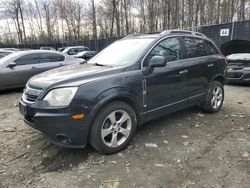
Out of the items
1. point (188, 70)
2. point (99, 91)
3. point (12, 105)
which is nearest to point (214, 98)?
point (188, 70)

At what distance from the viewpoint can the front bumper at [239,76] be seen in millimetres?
7801

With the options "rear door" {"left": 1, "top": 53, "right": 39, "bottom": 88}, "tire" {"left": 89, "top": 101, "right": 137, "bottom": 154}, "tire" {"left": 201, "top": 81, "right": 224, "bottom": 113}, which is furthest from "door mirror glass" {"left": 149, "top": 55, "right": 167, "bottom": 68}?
"rear door" {"left": 1, "top": 53, "right": 39, "bottom": 88}

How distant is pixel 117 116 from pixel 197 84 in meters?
1.97

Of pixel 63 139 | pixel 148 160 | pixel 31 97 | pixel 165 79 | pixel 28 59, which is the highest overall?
pixel 28 59

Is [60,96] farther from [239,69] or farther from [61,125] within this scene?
[239,69]

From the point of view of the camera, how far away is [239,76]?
313 inches

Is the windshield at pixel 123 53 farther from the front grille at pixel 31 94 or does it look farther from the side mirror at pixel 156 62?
the front grille at pixel 31 94

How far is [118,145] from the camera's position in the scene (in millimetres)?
3293

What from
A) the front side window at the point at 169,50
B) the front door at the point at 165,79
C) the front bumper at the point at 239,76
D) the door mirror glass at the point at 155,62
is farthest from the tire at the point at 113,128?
the front bumper at the point at 239,76

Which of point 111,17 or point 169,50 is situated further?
point 111,17

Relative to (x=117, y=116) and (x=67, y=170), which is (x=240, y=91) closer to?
(x=117, y=116)

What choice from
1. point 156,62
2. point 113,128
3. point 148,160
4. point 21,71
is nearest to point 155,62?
point 156,62

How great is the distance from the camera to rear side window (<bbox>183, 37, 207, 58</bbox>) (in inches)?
171

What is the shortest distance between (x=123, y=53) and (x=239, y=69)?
19.0ft
